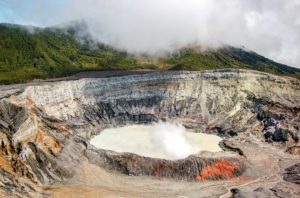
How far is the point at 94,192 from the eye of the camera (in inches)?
3287

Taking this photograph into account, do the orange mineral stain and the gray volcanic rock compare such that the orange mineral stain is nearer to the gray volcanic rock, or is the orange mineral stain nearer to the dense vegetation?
the gray volcanic rock

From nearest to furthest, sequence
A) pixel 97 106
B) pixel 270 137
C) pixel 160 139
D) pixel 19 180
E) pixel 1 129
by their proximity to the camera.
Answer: pixel 19 180
pixel 1 129
pixel 160 139
pixel 270 137
pixel 97 106

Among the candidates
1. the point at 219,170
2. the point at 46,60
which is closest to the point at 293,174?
the point at 219,170

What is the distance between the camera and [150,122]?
139m

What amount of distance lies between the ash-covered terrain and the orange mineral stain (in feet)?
0.80

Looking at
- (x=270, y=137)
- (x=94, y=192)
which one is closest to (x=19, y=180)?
(x=94, y=192)

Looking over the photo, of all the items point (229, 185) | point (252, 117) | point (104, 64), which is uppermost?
point (104, 64)

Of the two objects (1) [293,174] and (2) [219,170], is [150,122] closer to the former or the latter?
(2) [219,170]

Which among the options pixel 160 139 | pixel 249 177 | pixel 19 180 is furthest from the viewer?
pixel 160 139

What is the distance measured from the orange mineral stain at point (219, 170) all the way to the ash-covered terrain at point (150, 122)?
24 cm

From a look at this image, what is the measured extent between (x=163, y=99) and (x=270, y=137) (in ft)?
110

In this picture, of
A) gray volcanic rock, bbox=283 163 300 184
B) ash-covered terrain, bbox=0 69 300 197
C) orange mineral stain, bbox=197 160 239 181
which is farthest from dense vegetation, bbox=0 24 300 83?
orange mineral stain, bbox=197 160 239 181

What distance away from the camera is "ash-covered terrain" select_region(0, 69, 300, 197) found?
88188 millimetres

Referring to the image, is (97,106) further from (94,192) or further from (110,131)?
(94,192)
